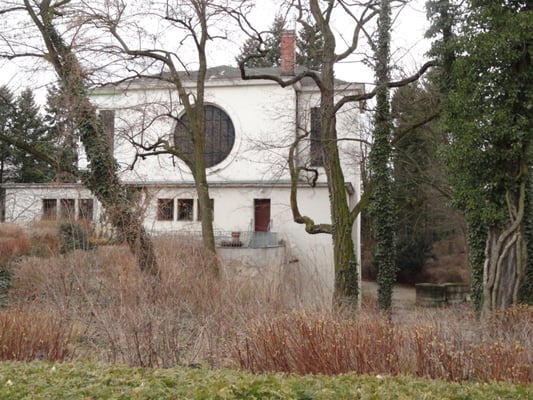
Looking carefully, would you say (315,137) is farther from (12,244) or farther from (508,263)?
(508,263)

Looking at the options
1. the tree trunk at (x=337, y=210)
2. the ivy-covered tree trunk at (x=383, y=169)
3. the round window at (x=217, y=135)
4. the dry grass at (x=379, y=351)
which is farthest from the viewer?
the round window at (x=217, y=135)

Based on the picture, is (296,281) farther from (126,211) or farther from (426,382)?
(426,382)

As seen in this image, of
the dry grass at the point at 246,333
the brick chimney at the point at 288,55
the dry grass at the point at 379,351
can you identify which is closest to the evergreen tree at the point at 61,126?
the dry grass at the point at 246,333

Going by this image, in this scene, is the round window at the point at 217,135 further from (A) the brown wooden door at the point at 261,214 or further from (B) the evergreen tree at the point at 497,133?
(B) the evergreen tree at the point at 497,133

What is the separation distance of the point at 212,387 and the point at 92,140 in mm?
12613

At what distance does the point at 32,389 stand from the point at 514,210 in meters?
10.9

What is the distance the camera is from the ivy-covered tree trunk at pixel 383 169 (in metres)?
17.0

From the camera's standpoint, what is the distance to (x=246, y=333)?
7.49 m

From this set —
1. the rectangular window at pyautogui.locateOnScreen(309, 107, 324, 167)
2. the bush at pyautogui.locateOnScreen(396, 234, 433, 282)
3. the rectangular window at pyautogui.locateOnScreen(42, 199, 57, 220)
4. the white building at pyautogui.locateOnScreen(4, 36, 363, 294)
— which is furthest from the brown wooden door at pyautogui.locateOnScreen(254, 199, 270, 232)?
the bush at pyautogui.locateOnScreen(396, 234, 433, 282)

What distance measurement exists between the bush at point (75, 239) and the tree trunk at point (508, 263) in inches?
363

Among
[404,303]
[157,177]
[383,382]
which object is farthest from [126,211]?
[404,303]

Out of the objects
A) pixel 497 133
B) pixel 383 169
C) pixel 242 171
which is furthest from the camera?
pixel 242 171

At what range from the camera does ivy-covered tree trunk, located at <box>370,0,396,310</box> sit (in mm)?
17016

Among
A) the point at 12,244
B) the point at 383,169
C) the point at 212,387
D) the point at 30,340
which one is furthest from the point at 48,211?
the point at 212,387
